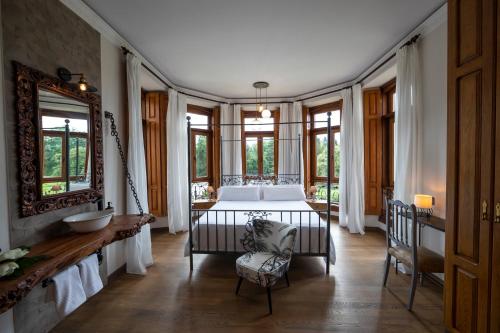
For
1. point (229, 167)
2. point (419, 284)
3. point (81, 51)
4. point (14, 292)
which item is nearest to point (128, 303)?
point (14, 292)

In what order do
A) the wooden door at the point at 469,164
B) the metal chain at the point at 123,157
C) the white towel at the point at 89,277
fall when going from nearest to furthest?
the wooden door at the point at 469,164 → the white towel at the point at 89,277 → the metal chain at the point at 123,157

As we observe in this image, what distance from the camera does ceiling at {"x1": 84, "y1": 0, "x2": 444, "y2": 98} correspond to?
2.29 metres

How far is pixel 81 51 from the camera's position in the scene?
2.26m

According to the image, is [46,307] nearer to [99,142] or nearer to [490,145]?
[99,142]

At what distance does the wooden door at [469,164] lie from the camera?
141 cm

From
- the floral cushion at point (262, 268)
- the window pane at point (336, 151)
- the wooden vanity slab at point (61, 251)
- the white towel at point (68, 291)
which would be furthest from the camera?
the window pane at point (336, 151)

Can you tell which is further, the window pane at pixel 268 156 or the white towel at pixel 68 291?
the window pane at pixel 268 156

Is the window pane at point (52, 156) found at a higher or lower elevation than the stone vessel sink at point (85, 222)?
higher

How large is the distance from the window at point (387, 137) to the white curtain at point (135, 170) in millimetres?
4150

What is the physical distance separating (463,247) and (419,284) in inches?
52.3

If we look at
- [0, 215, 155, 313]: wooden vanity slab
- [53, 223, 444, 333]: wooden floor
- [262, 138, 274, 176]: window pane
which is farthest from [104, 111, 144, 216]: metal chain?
[262, 138, 274, 176]: window pane

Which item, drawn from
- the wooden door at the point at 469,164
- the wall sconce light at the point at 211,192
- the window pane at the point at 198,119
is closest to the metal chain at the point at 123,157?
the wall sconce light at the point at 211,192

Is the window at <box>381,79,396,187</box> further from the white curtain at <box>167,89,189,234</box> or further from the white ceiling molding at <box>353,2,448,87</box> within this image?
the white curtain at <box>167,89,189,234</box>

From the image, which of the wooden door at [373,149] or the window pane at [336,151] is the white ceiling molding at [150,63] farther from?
the window pane at [336,151]
